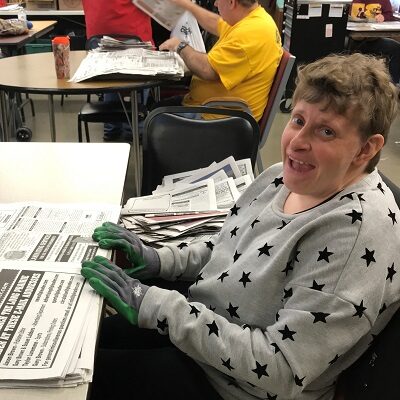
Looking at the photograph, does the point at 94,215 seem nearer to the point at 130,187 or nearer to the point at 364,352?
the point at 364,352

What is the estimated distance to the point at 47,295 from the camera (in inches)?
32.7

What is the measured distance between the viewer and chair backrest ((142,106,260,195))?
1.71 metres

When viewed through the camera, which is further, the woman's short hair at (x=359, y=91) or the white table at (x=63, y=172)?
the white table at (x=63, y=172)

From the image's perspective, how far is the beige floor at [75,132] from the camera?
355 centimetres

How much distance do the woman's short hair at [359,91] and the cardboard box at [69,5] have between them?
490 cm

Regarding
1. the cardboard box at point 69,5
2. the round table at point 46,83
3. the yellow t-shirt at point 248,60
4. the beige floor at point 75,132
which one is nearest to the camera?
the round table at point 46,83

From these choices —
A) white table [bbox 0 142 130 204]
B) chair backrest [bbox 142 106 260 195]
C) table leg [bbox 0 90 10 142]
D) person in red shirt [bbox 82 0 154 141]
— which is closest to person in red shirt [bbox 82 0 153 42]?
person in red shirt [bbox 82 0 154 141]

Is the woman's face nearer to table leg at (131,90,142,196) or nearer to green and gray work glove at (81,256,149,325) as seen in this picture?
green and gray work glove at (81,256,149,325)

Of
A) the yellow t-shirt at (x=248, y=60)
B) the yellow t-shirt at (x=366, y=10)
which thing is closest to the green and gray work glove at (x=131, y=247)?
the yellow t-shirt at (x=248, y=60)

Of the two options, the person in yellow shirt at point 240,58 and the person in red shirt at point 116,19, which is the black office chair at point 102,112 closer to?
the person in red shirt at point 116,19

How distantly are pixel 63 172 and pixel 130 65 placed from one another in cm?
115

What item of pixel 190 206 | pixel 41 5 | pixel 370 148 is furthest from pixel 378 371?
pixel 41 5

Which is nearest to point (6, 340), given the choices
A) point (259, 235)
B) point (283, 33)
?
point (259, 235)

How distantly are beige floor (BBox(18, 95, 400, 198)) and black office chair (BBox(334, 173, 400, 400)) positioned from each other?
232 centimetres
